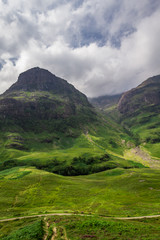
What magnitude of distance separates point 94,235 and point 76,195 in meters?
62.6

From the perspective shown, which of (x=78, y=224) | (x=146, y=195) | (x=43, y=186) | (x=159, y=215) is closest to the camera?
(x=78, y=224)

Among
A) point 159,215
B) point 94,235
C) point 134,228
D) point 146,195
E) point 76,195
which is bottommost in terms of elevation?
point 146,195

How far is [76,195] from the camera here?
87.9 meters

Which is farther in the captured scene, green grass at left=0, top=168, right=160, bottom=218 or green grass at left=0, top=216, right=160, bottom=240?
green grass at left=0, top=168, right=160, bottom=218

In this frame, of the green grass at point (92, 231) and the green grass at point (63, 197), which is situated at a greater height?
the green grass at point (92, 231)

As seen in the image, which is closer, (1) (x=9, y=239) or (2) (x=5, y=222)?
(1) (x=9, y=239)

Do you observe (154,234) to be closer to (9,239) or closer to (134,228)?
(134,228)

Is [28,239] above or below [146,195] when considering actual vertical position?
above

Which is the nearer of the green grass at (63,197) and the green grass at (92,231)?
the green grass at (92,231)

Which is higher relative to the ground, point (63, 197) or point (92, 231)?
point (92, 231)

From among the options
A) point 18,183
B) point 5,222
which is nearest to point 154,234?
point 5,222

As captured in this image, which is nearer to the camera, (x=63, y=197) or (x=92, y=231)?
(x=92, y=231)

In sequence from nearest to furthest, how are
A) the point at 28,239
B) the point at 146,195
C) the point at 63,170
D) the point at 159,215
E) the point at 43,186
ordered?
1. the point at 28,239
2. the point at 159,215
3. the point at 146,195
4. the point at 43,186
5. the point at 63,170

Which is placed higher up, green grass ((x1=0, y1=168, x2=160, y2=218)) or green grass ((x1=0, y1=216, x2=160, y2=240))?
green grass ((x1=0, y1=216, x2=160, y2=240))
